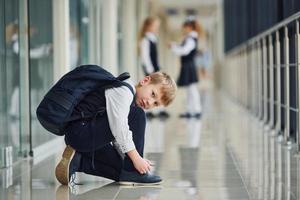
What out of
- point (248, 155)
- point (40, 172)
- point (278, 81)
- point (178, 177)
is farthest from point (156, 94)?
point (278, 81)

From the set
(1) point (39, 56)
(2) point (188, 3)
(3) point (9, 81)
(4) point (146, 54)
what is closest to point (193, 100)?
(4) point (146, 54)

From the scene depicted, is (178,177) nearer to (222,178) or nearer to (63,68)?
(222,178)

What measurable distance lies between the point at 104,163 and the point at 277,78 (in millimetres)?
3141

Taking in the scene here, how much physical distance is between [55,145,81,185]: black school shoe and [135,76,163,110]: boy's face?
1.43 ft

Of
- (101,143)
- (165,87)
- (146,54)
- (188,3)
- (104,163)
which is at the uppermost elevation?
(188,3)

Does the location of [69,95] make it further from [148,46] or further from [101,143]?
[148,46]

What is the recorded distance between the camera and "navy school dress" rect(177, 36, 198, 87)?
10.3 m

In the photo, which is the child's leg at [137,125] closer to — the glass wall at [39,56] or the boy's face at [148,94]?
the boy's face at [148,94]

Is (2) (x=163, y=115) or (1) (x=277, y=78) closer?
(1) (x=277, y=78)

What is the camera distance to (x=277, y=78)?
6.82 meters

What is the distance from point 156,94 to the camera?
3.78 m

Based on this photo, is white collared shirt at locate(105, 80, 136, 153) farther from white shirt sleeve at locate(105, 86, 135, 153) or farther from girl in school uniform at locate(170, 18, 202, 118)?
girl in school uniform at locate(170, 18, 202, 118)

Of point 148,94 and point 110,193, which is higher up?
point 148,94

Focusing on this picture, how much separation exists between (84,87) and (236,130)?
4063 mm
